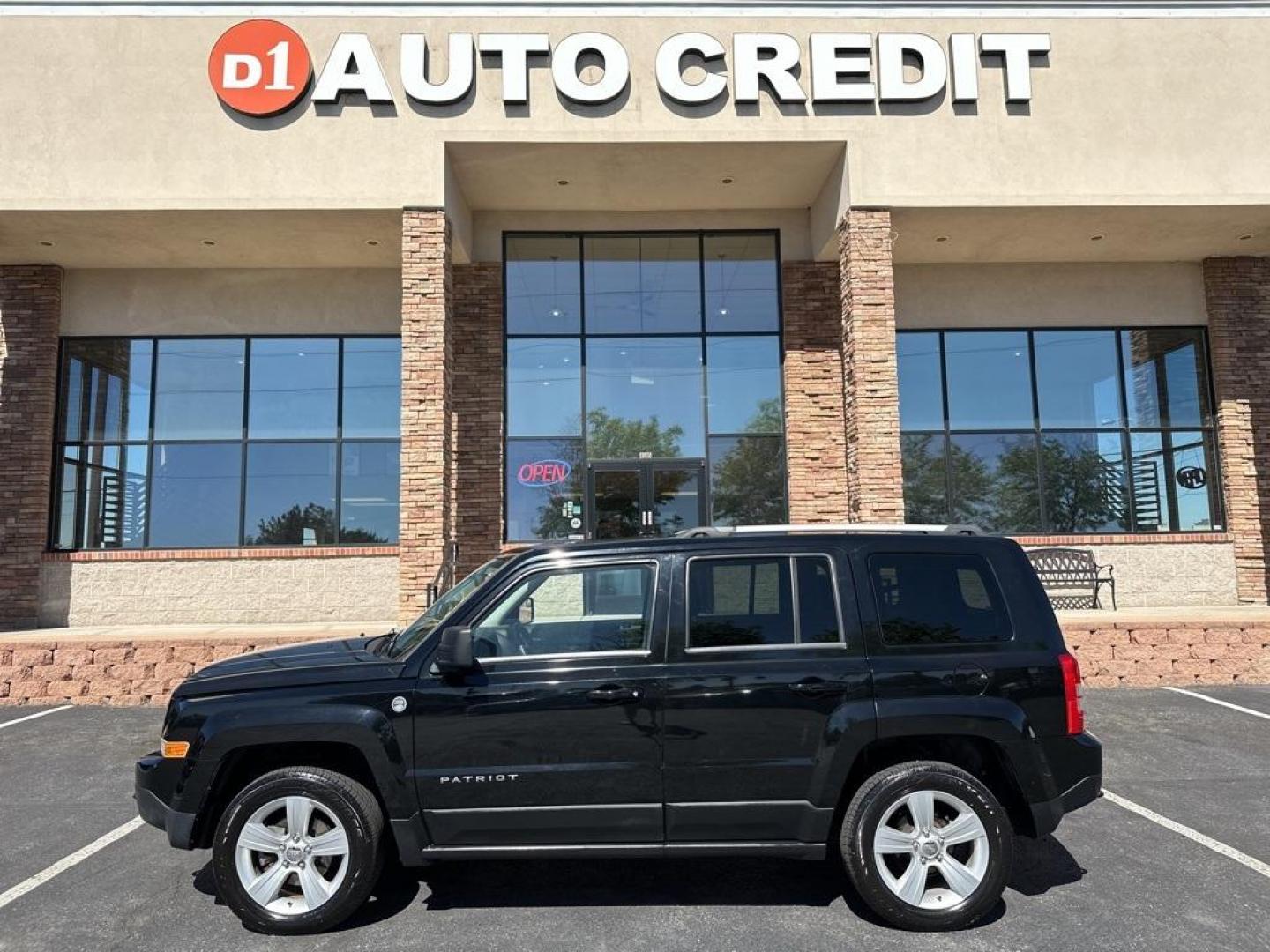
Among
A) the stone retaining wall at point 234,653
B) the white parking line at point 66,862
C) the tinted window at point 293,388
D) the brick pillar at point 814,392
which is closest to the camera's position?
the white parking line at point 66,862

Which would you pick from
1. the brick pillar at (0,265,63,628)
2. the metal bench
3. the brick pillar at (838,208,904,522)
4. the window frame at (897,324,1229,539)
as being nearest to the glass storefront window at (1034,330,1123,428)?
the window frame at (897,324,1229,539)

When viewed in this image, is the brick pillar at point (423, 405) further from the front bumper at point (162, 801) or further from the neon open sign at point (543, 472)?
the front bumper at point (162, 801)

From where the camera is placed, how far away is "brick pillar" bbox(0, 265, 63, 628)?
12586 mm

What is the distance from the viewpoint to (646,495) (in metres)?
13.2

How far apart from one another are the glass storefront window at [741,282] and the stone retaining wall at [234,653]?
7.15 meters

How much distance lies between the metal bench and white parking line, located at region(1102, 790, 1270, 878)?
8.05 m

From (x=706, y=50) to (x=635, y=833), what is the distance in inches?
436

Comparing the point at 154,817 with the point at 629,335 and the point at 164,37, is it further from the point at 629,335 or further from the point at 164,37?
the point at 164,37

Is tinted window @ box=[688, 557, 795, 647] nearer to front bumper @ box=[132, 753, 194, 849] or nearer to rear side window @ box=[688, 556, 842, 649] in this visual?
rear side window @ box=[688, 556, 842, 649]

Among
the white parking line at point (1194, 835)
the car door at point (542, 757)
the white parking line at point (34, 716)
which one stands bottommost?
the white parking line at point (1194, 835)

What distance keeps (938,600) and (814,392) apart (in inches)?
387

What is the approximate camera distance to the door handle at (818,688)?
143 inches

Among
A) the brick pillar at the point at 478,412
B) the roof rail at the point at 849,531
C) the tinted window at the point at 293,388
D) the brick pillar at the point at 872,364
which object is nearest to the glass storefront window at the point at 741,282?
the brick pillar at the point at 872,364

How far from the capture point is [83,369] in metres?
13.6
